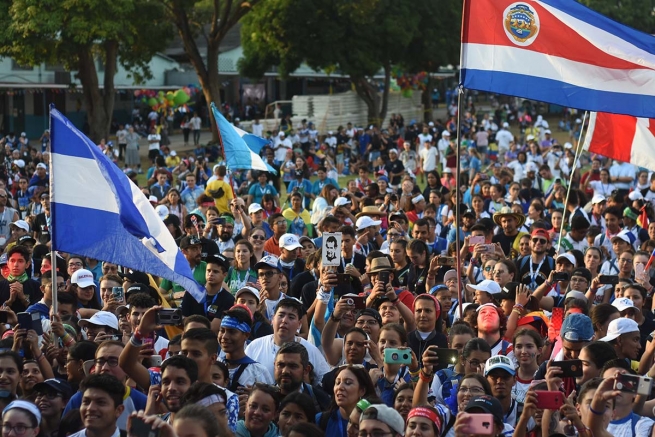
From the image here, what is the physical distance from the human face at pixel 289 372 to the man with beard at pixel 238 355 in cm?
20

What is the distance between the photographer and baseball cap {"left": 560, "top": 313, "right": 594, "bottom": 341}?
7527mm

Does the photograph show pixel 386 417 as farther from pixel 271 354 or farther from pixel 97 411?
pixel 271 354

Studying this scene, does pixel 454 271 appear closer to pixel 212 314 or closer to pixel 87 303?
pixel 212 314

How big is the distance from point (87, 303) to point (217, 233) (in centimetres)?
372

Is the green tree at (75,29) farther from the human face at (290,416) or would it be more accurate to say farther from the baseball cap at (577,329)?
the human face at (290,416)

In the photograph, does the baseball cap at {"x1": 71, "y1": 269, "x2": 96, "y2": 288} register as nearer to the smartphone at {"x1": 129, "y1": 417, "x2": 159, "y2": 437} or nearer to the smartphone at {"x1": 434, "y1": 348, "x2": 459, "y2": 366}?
the smartphone at {"x1": 434, "y1": 348, "x2": 459, "y2": 366}

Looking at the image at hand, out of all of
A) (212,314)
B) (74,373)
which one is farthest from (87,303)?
(74,373)

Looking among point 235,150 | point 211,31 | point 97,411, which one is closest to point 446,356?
point 97,411

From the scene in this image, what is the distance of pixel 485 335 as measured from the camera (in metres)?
8.34

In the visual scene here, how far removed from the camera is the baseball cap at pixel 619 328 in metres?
7.66

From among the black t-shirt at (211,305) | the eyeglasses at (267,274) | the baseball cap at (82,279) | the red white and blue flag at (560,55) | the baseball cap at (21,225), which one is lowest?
the baseball cap at (21,225)

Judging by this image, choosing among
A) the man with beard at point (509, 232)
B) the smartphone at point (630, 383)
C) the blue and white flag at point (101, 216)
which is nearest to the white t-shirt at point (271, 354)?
the blue and white flag at point (101, 216)

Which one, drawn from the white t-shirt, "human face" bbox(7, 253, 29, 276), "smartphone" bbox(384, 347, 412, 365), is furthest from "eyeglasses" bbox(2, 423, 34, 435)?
"human face" bbox(7, 253, 29, 276)

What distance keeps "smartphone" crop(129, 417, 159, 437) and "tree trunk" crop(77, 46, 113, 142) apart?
32.7m
